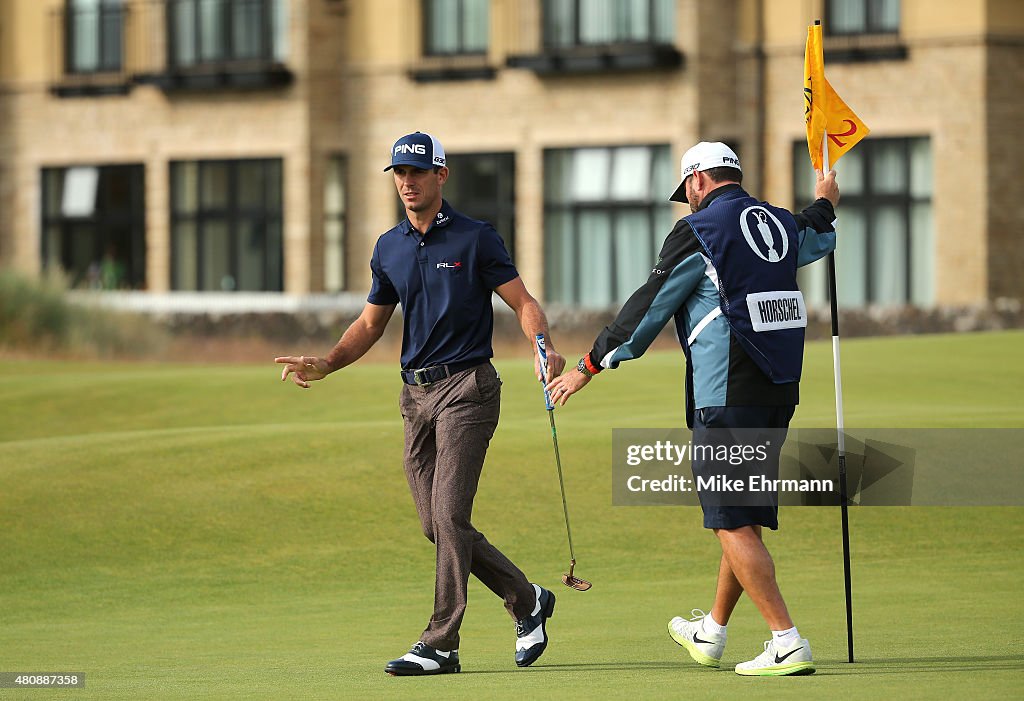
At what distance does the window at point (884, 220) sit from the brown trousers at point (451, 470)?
26417mm

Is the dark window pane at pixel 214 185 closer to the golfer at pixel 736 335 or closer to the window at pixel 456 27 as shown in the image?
the window at pixel 456 27

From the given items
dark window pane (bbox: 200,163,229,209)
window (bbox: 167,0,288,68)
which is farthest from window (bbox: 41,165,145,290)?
window (bbox: 167,0,288,68)

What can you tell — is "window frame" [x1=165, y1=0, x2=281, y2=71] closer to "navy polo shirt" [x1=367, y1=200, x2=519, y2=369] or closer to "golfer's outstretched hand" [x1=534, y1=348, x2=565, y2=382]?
"navy polo shirt" [x1=367, y1=200, x2=519, y2=369]

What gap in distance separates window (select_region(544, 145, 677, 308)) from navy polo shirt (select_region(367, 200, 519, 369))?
27.6 m

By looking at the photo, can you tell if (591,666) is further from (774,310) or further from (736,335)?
(774,310)

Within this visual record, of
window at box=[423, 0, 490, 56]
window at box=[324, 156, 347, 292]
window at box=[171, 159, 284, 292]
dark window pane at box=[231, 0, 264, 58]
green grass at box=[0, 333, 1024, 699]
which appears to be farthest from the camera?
window at box=[171, 159, 284, 292]

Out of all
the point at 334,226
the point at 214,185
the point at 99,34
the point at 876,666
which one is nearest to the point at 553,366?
the point at 876,666

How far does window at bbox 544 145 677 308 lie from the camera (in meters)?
36.1

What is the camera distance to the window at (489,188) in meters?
37.1

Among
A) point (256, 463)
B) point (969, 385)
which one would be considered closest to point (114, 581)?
point (256, 463)

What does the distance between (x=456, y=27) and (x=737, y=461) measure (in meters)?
30.9

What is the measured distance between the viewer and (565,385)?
7.94 metres

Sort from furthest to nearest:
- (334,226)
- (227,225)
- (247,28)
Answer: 1. (227,225)
2. (247,28)
3. (334,226)

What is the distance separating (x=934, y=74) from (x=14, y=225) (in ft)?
65.9
